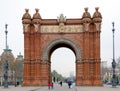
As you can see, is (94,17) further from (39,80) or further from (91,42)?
(39,80)

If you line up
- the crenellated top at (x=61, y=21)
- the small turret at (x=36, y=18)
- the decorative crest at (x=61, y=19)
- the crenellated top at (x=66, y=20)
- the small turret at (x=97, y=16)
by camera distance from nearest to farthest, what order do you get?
1. the small turret at (x=97, y=16)
2. the crenellated top at (x=66, y=20)
3. the crenellated top at (x=61, y=21)
4. the small turret at (x=36, y=18)
5. the decorative crest at (x=61, y=19)

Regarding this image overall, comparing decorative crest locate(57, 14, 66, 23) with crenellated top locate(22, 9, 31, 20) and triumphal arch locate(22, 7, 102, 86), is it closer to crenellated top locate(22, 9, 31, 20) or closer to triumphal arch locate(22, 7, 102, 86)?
triumphal arch locate(22, 7, 102, 86)

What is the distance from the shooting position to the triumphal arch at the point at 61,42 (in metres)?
63.8

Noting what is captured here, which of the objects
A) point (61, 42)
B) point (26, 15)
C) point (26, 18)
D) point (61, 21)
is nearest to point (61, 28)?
point (61, 21)

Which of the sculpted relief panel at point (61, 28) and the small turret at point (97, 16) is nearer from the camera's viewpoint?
the small turret at point (97, 16)

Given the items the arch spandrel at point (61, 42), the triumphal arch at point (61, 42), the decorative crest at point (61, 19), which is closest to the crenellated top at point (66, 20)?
the triumphal arch at point (61, 42)

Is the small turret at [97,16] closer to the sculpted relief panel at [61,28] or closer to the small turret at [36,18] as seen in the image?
the sculpted relief panel at [61,28]

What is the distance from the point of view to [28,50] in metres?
64.9

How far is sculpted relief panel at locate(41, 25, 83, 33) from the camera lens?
65.0 metres

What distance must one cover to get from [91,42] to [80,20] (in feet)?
13.8

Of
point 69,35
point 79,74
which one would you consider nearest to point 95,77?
point 79,74

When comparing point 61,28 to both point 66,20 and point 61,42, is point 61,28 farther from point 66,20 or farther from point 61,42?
point 61,42

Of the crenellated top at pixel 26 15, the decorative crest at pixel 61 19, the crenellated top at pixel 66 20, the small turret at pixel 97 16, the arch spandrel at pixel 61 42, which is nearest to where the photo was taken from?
the small turret at pixel 97 16

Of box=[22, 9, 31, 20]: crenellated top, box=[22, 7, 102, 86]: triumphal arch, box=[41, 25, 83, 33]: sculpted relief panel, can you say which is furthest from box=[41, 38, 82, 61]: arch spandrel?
box=[22, 9, 31, 20]: crenellated top
